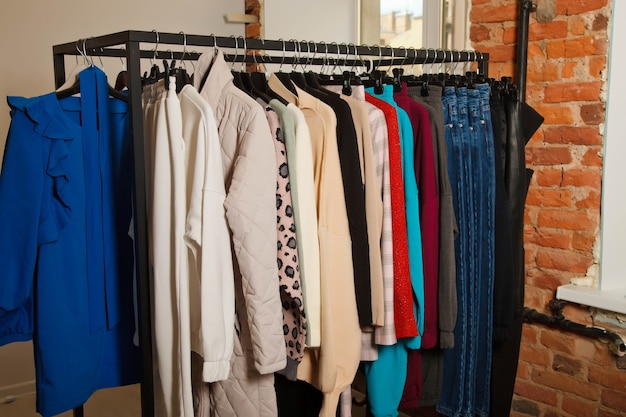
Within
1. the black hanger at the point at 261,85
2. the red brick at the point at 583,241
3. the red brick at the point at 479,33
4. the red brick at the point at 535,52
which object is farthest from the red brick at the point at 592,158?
the black hanger at the point at 261,85

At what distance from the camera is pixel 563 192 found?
8.00ft

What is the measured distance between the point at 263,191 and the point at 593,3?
1536mm

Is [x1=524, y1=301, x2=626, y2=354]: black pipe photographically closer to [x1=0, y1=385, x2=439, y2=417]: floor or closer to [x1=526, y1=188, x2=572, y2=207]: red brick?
[x1=526, y1=188, x2=572, y2=207]: red brick

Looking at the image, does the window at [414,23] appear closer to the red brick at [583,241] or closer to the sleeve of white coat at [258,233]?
the red brick at [583,241]

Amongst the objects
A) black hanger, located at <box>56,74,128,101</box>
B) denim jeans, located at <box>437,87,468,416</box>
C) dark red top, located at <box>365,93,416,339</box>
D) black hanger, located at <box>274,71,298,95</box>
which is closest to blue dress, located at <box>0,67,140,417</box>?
black hanger, located at <box>56,74,128,101</box>

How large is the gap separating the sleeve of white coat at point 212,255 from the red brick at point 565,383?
1.55 meters

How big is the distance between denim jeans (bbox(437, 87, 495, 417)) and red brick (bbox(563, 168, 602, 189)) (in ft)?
1.87

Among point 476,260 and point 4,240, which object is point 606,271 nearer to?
point 476,260

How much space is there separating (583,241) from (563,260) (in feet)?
0.36

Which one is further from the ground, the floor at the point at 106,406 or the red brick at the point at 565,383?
the red brick at the point at 565,383

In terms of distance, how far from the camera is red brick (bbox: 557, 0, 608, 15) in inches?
89.6

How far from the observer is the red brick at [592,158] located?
2.34 metres

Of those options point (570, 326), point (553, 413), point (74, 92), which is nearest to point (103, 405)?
point (74, 92)

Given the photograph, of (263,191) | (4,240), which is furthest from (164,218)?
(4,240)
